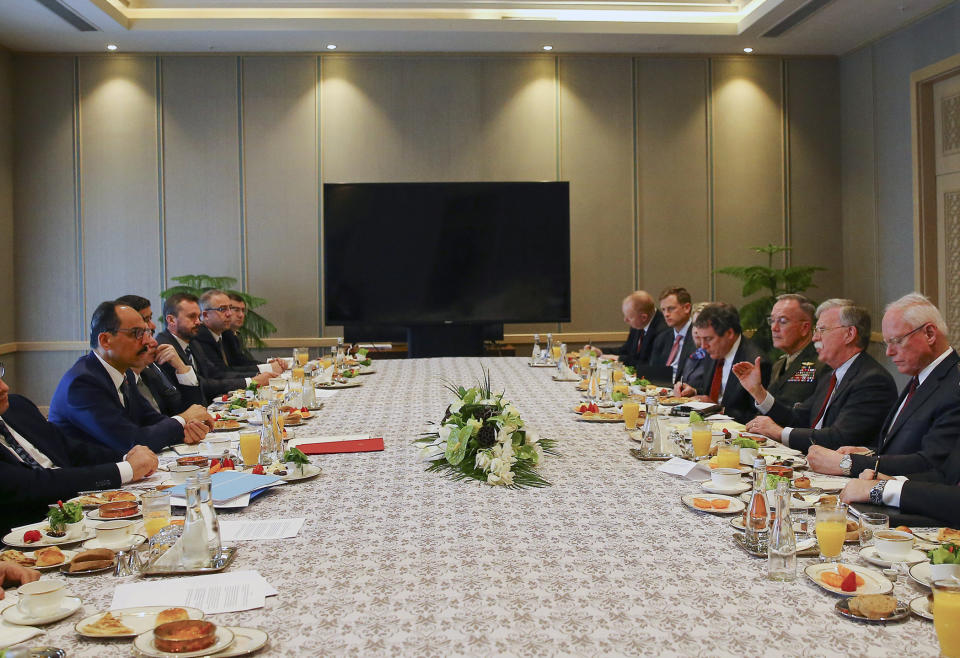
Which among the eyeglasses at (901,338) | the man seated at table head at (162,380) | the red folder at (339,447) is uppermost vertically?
the eyeglasses at (901,338)

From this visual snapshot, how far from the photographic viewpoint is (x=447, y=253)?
28.6 feet

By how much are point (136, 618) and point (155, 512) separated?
0.50 m

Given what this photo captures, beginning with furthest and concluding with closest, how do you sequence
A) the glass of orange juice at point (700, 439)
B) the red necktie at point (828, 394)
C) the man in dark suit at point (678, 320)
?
the man in dark suit at point (678, 320) → the red necktie at point (828, 394) → the glass of orange juice at point (700, 439)

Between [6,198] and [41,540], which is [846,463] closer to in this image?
[41,540]

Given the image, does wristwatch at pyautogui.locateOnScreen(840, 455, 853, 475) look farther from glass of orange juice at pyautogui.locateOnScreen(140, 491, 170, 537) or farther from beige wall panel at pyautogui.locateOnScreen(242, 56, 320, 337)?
beige wall panel at pyautogui.locateOnScreen(242, 56, 320, 337)

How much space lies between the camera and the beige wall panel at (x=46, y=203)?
8516 mm

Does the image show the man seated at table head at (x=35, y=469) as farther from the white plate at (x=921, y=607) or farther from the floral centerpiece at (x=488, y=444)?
the white plate at (x=921, y=607)

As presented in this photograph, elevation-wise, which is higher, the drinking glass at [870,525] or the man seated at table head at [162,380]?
the man seated at table head at [162,380]

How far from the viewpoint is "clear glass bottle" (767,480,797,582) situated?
1910 millimetres

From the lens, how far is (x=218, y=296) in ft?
21.8

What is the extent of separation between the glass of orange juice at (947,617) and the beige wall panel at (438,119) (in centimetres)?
761

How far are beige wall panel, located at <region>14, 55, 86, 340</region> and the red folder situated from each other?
6.12m

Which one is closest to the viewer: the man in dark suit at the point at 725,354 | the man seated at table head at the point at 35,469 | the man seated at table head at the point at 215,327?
the man seated at table head at the point at 35,469

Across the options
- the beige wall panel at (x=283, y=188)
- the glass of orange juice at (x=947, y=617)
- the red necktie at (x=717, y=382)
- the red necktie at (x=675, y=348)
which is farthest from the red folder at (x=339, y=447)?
the beige wall panel at (x=283, y=188)
